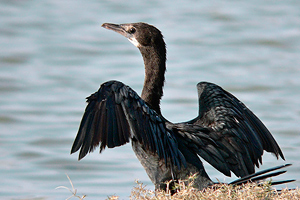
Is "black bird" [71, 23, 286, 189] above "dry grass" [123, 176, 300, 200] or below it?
above

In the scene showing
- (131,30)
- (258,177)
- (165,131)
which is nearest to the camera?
(258,177)

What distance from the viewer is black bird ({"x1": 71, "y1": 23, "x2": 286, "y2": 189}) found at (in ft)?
17.2

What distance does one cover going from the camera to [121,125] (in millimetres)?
5246

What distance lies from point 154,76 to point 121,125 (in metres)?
1.30

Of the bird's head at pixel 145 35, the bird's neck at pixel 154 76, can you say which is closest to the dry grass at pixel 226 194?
the bird's neck at pixel 154 76

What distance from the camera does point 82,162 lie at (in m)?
8.96

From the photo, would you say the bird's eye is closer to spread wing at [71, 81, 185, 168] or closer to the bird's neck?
the bird's neck

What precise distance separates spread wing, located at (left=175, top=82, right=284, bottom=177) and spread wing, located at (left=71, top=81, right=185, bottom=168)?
0.30m

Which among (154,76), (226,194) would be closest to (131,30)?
(154,76)

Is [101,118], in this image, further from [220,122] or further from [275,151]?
[275,151]

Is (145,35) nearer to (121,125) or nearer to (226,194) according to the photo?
(121,125)

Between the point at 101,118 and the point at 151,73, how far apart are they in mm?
1344

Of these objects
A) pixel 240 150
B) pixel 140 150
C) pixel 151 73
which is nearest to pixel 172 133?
pixel 140 150

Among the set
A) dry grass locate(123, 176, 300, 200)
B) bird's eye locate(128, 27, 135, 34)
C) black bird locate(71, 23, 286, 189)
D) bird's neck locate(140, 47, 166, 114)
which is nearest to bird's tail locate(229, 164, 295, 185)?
dry grass locate(123, 176, 300, 200)
